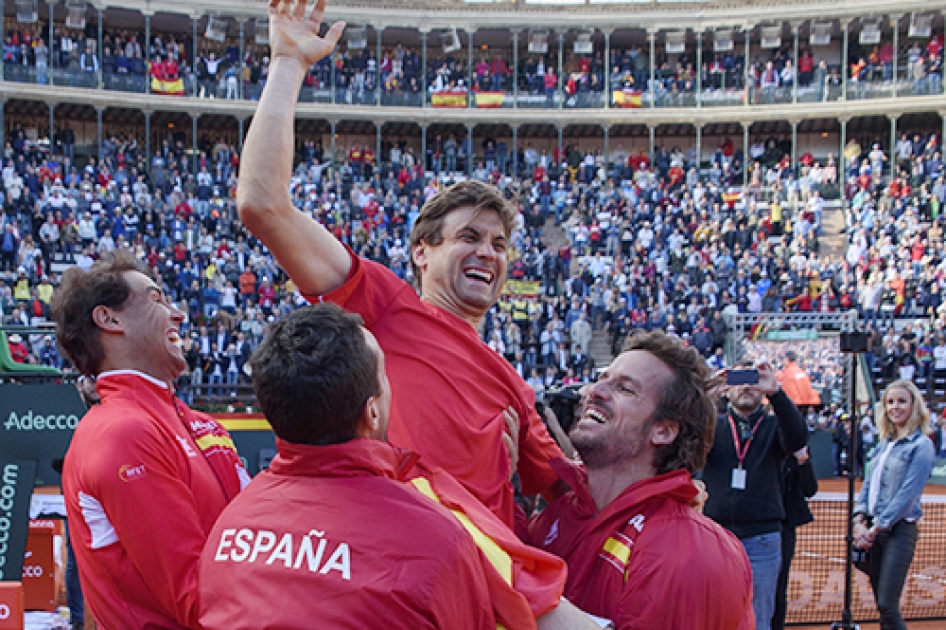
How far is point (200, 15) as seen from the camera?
34031 millimetres

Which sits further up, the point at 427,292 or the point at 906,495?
the point at 427,292

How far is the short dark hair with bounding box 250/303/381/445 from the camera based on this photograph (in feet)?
6.58

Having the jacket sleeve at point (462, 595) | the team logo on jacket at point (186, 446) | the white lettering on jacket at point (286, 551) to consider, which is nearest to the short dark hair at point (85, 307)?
the team logo on jacket at point (186, 446)

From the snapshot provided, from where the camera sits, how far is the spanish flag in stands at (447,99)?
114 feet

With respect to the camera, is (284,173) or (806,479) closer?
(284,173)

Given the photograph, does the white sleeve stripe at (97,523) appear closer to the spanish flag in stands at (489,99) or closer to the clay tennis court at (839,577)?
the clay tennis court at (839,577)

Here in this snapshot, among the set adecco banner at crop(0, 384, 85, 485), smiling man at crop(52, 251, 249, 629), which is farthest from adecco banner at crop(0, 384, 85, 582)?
smiling man at crop(52, 251, 249, 629)

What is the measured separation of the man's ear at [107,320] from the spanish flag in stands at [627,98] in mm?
33576

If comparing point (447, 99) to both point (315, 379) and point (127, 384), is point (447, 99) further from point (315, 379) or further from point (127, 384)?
point (315, 379)

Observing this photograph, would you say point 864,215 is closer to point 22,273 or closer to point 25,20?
point 22,273

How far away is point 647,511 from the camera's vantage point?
2.70m

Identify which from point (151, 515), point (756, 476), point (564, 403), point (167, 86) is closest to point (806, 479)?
point (756, 476)

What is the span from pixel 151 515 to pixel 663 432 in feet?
4.98

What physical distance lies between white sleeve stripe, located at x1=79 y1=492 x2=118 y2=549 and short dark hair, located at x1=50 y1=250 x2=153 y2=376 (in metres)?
0.57
